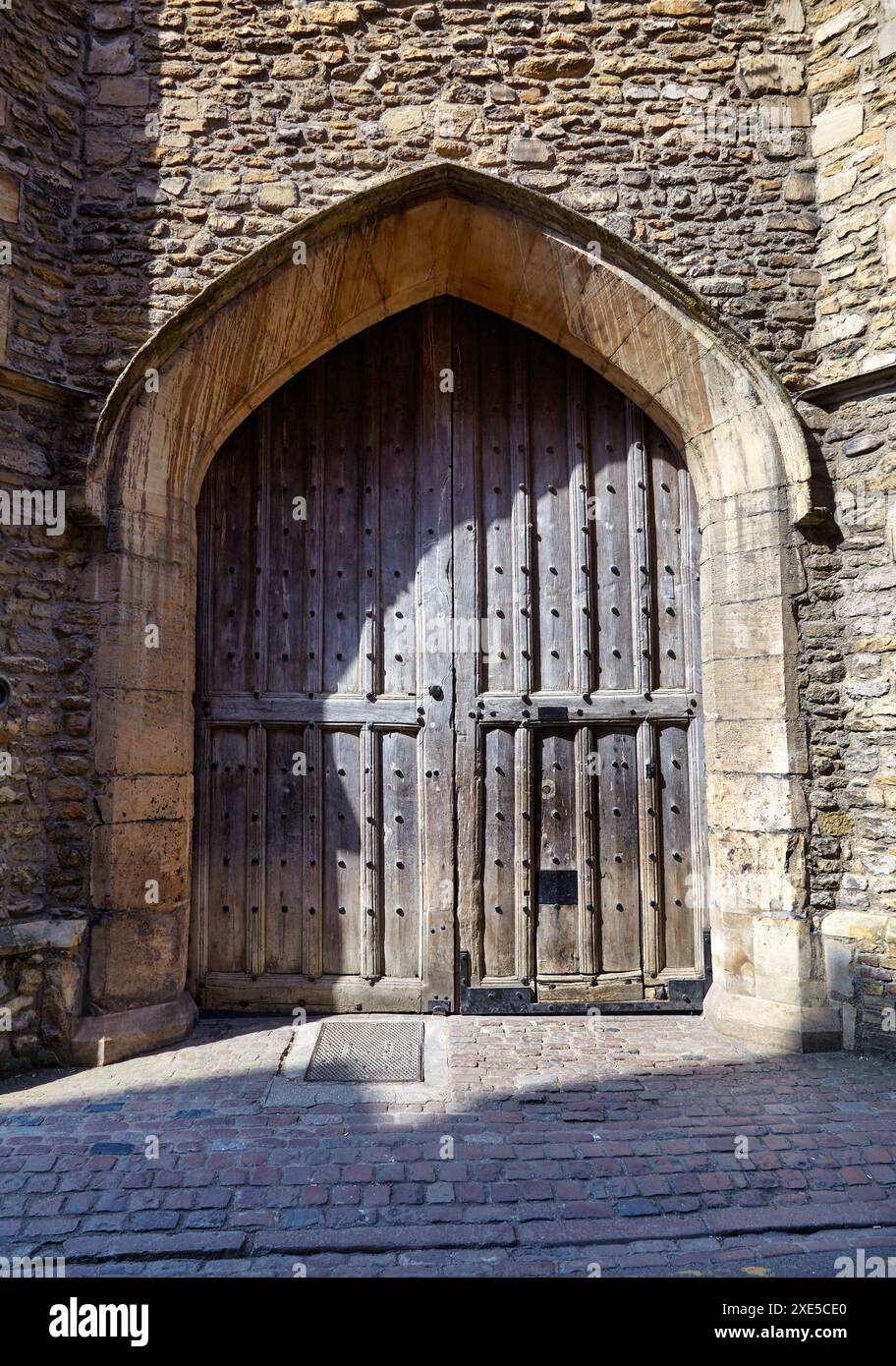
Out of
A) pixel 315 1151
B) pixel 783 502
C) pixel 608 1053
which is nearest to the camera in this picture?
pixel 315 1151

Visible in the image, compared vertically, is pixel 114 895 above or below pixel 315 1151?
above

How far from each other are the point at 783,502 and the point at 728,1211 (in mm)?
2920

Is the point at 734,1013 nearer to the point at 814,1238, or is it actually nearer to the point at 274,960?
the point at 814,1238

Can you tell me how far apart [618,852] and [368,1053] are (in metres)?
1.55

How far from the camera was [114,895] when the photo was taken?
11.7ft

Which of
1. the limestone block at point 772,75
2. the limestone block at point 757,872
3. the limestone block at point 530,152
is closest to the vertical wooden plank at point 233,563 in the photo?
the limestone block at point 530,152

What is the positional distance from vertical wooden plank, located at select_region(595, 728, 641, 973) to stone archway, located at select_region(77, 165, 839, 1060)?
1.28 ft

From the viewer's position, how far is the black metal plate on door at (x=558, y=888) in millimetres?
4066

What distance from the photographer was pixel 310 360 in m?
4.11

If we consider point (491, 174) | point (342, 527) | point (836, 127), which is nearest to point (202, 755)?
Answer: point (342, 527)

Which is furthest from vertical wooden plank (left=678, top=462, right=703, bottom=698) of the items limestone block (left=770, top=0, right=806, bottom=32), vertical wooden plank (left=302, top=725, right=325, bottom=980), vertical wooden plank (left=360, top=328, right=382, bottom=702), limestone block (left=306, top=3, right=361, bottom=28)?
limestone block (left=306, top=3, right=361, bottom=28)

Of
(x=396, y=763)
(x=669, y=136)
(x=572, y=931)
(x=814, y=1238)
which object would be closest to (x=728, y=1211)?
(x=814, y=1238)

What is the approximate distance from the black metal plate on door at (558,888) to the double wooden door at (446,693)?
0.04 feet

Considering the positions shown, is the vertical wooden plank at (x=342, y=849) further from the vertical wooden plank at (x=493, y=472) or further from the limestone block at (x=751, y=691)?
the limestone block at (x=751, y=691)
